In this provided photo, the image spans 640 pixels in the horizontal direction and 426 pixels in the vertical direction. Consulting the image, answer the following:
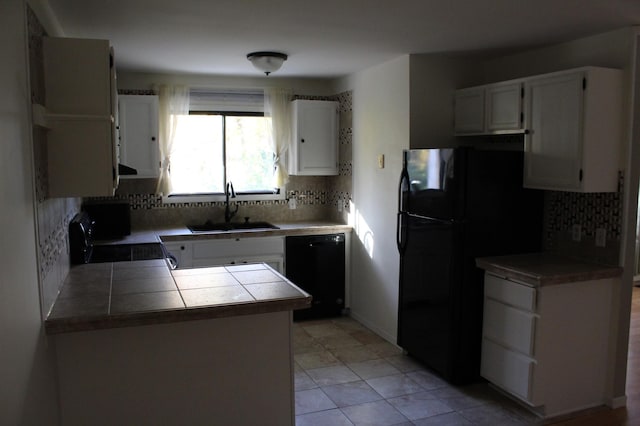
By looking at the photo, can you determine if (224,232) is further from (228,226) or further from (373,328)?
(373,328)

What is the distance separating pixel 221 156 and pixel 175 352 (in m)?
3.13

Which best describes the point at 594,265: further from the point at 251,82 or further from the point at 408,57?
the point at 251,82

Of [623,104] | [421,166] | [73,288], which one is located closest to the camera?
[73,288]

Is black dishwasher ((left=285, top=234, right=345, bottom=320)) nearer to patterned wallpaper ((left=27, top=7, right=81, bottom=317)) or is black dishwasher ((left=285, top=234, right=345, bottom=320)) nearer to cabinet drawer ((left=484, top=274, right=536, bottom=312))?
cabinet drawer ((left=484, top=274, right=536, bottom=312))

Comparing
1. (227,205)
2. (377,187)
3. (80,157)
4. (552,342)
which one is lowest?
(552,342)

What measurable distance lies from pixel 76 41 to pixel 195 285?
3.96 feet

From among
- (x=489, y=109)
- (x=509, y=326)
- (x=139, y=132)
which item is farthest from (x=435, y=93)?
(x=139, y=132)

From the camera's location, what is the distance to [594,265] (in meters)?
3.26

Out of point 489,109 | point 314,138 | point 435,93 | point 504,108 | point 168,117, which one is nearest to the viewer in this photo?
point 504,108

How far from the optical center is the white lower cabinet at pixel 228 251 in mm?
Answer: 4441

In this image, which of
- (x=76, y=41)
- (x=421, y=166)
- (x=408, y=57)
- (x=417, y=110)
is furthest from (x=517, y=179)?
(x=76, y=41)

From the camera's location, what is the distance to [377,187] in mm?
4453

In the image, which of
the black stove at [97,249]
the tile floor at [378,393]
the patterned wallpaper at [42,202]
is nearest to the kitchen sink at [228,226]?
the black stove at [97,249]

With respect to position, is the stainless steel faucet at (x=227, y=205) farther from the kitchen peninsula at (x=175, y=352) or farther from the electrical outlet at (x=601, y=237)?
the electrical outlet at (x=601, y=237)
